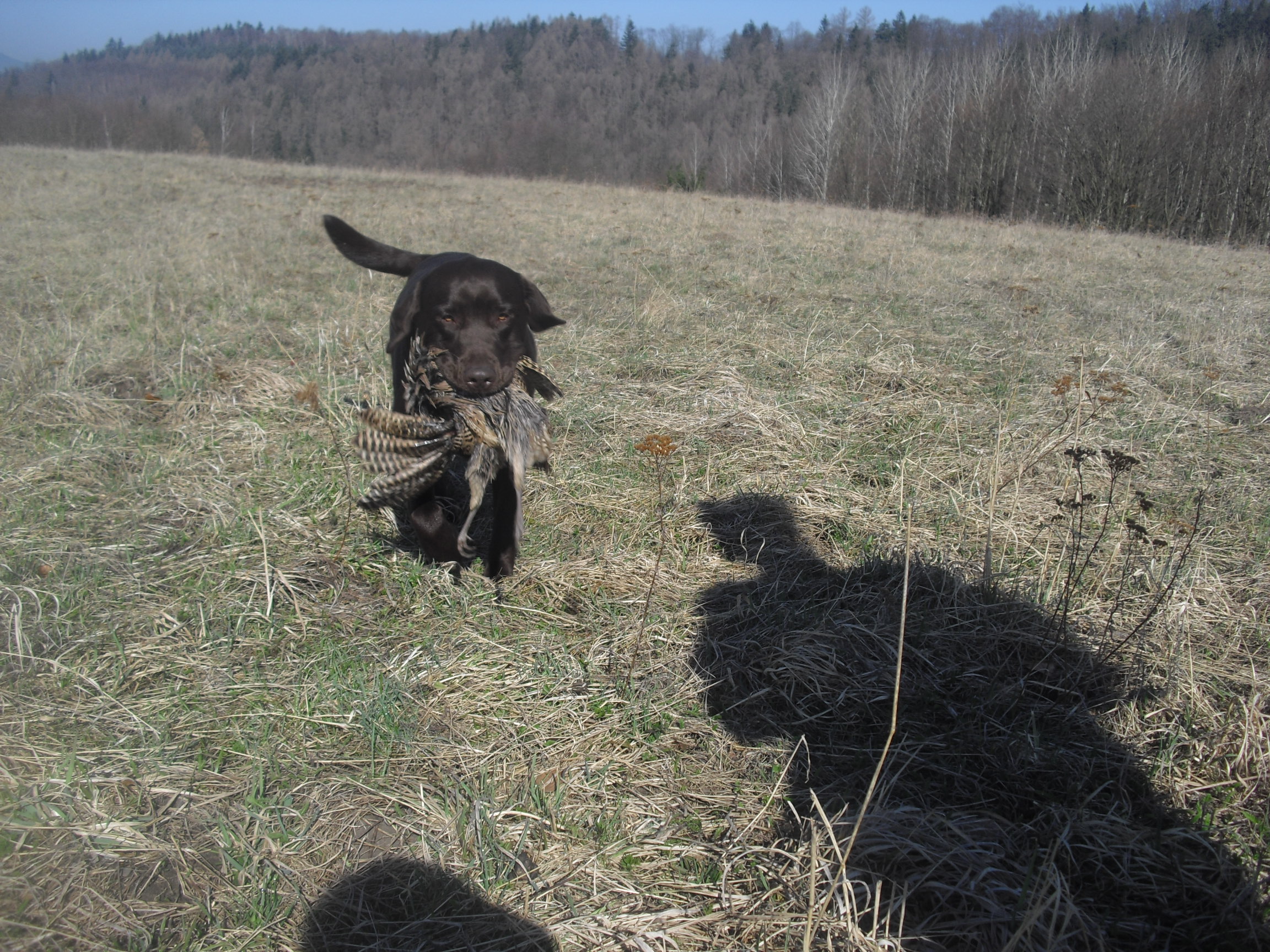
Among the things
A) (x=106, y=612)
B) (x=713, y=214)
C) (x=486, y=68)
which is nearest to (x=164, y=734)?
(x=106, y=612)

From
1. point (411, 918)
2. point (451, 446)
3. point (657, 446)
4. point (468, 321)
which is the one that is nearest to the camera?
point (411, 918)

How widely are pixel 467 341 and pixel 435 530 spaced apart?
709mm

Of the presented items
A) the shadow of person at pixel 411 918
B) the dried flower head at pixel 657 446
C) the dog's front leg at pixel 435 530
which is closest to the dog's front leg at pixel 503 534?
the dog's front leg at pixel 435 530

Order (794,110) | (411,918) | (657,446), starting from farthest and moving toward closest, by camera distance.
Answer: (794,110)
(657,446)
(411,918)

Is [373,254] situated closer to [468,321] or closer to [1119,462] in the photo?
[468,321]

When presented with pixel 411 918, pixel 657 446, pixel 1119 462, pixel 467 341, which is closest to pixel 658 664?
pixel 657 446

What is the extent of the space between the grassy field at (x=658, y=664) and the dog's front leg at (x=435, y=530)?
0.39ft

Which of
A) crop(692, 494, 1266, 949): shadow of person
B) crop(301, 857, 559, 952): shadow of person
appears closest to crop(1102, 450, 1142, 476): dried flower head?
crop(692, 494, 1266, 949): shadow of person

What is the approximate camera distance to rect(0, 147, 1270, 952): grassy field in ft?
5.36

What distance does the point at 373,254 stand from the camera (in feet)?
12.7

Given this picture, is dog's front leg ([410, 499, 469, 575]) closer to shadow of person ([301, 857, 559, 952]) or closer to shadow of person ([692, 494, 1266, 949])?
shadow of person ([692, 494, 1266, 949])

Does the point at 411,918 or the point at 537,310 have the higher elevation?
the point at 537,310

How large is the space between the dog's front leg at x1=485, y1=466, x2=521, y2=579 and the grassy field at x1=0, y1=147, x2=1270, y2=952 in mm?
70

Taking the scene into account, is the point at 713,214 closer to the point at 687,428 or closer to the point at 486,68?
the point at 687,428
